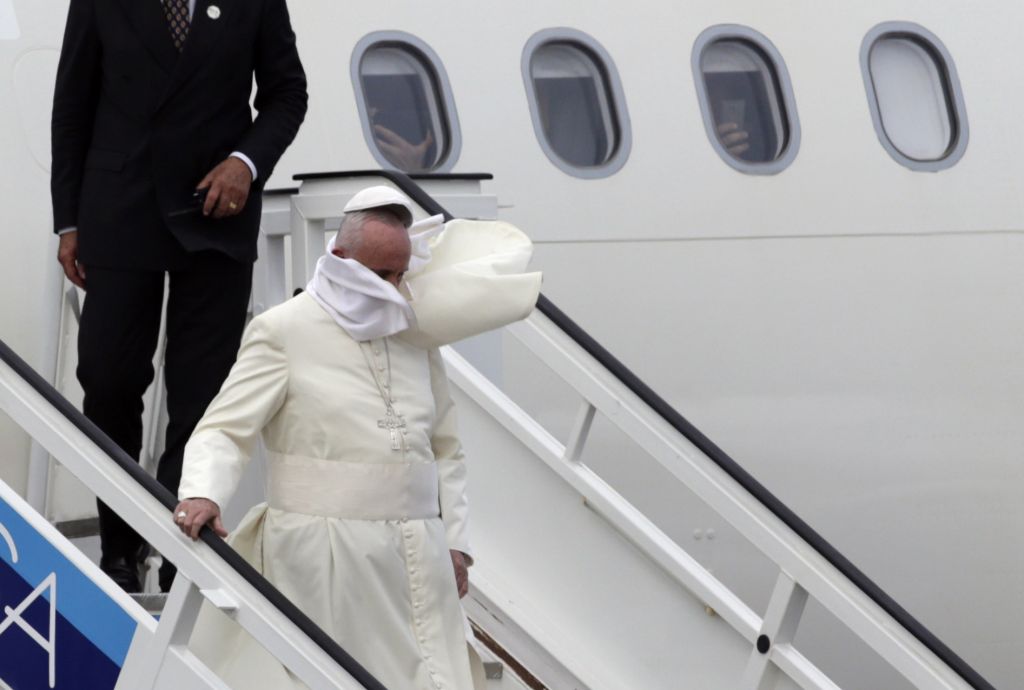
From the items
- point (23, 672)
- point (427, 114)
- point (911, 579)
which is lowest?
point (911, 579)

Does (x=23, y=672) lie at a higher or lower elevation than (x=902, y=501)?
higher

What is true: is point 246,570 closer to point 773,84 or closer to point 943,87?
point 773,84

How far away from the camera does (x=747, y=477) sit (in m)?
4.57

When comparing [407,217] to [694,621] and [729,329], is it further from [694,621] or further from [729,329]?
[729,329]

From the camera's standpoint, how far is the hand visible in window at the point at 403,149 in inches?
250

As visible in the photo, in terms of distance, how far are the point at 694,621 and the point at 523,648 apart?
21.9 inches

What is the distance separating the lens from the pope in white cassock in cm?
353

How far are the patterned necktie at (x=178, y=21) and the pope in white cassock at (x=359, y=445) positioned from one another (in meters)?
1.07

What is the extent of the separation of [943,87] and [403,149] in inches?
101

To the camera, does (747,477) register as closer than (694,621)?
Yes

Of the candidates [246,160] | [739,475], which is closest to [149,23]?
[246,160]

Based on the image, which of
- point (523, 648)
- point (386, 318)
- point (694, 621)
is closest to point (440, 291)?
point (386, 318)

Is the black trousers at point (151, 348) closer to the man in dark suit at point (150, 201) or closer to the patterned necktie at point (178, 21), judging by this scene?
the man in dark suit at point (150, 201)

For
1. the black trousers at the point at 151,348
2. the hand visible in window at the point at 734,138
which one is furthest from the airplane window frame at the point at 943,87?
the black trousers at the point at 151,348
